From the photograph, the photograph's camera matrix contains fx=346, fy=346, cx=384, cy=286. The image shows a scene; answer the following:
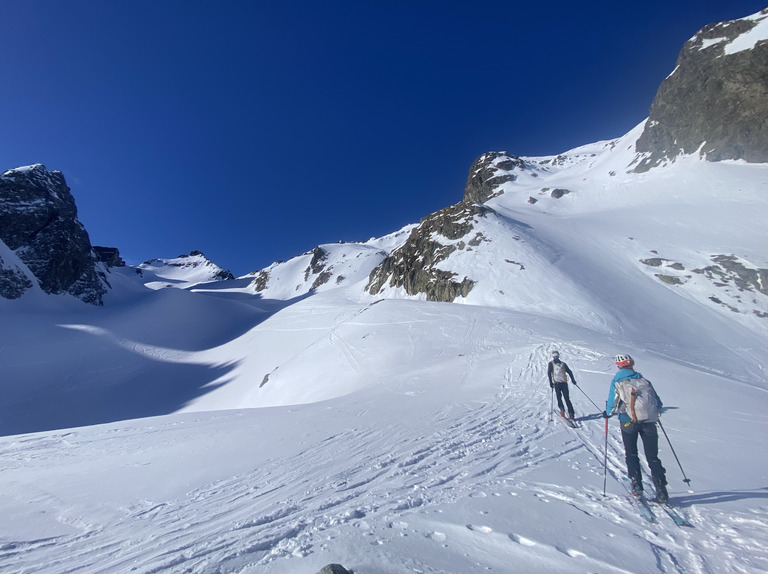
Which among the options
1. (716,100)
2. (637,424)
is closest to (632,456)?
(637,424)

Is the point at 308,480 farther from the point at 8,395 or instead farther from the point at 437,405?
the point at 8,395

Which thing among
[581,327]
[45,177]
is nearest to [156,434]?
[581,327]

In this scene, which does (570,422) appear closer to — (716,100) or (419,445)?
(419,445)

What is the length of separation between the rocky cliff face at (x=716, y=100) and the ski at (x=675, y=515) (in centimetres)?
6568

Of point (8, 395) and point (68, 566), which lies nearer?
point (68, 566)

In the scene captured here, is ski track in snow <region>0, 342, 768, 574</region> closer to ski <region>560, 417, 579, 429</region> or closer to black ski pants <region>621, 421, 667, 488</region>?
black ski pants <region>621, 421, 667, 488</region>

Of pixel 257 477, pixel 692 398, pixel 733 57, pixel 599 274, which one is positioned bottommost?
pixel 692 398

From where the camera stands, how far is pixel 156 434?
860cm

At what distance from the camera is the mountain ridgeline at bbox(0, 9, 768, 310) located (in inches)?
1318

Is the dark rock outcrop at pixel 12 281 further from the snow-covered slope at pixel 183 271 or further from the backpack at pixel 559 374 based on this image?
the snow-covered slope at pixel 183 271

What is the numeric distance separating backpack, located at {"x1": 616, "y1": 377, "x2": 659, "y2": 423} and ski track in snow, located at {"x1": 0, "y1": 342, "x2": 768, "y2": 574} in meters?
1.04

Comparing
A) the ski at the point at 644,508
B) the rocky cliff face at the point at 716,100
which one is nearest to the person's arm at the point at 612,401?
the ski at the point at 644,508

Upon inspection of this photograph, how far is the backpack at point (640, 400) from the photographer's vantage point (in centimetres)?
452

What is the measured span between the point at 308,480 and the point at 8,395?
33110mm
